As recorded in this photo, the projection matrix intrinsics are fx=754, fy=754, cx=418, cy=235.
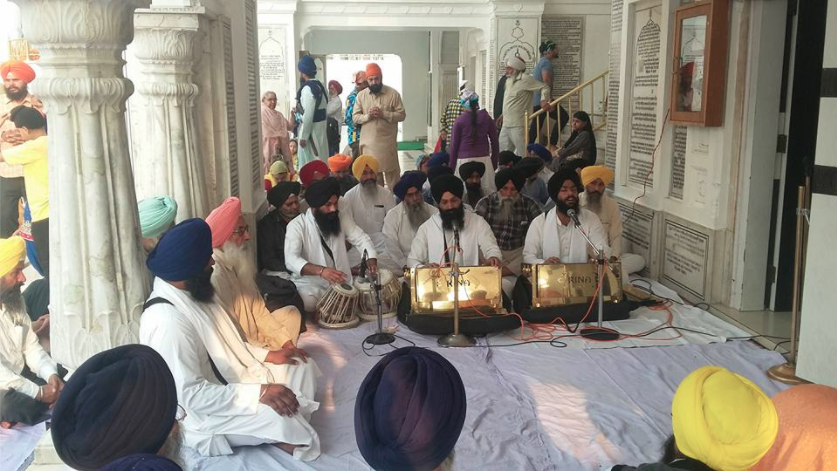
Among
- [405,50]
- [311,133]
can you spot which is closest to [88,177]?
[311,133]

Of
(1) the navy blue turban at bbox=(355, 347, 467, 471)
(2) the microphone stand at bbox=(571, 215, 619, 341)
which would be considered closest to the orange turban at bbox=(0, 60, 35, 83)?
(2) the microphone stand at bbox=(571, 215, 619, 341)

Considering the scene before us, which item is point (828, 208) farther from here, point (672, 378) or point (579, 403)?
point (579, 403)

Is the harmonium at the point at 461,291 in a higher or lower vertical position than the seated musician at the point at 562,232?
lower

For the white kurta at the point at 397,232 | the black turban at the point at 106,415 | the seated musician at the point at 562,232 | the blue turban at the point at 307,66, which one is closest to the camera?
the black turban at the point at 106,415

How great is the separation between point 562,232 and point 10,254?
3381mm

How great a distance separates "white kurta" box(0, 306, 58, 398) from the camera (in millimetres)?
3166

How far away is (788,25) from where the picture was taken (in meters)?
4.85

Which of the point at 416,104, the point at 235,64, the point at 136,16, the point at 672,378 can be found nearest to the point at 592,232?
the point at 672,378

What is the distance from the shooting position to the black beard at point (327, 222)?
5.16 metres

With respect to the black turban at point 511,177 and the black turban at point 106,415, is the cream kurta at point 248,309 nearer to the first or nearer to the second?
the black turban at point 106,415

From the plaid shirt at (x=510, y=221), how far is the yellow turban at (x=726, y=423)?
3.97 m

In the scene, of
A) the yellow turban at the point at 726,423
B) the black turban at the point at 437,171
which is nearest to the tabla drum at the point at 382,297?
the black turban at the point at 437,171

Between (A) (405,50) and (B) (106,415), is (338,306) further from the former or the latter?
(A) (405,50)

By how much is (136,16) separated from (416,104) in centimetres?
1538
